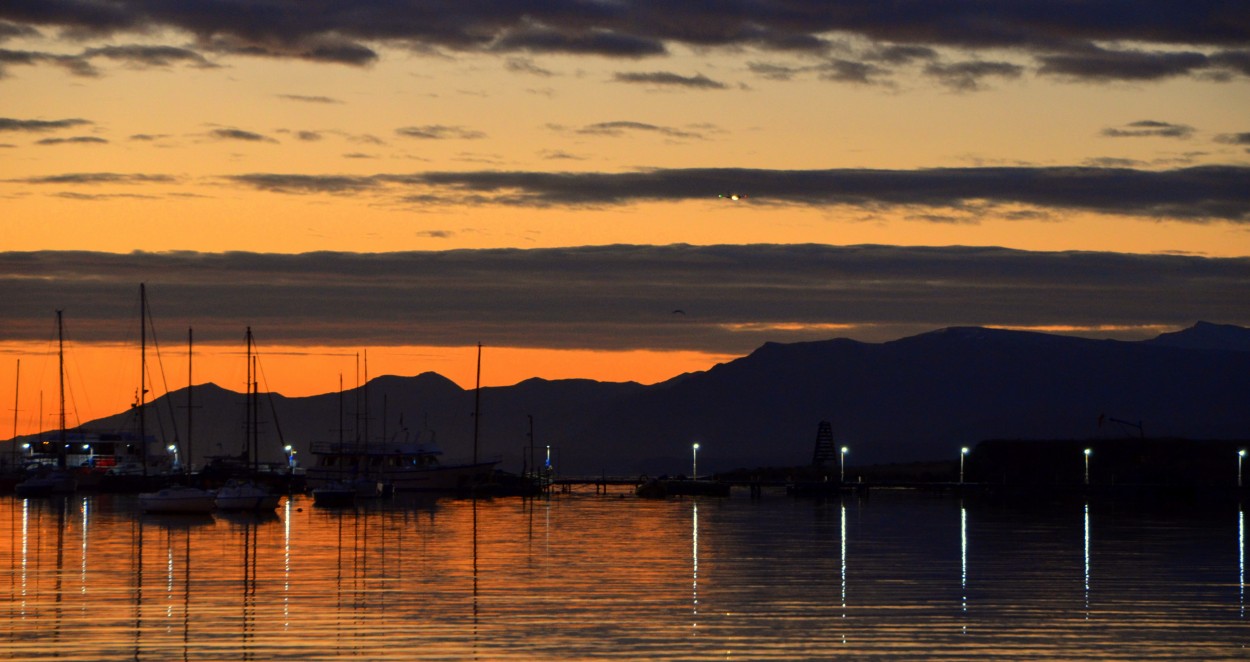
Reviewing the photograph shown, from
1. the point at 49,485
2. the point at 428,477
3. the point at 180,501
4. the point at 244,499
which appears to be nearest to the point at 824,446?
the point at 428,477

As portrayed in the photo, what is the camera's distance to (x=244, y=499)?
9481 centimetres

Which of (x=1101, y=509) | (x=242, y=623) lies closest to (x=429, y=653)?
(x=242, y=623)

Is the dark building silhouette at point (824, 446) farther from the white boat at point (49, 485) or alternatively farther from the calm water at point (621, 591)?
the calm water at point (621, 591)

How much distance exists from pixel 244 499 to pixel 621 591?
55384 millimetres

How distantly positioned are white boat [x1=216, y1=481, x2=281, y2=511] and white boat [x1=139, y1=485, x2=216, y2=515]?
237 centimetres

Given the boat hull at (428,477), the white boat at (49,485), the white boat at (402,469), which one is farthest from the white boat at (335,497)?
the white boat at (49,485)

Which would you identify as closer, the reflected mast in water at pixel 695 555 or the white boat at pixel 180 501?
the reflected mast in water at pixel 695 555

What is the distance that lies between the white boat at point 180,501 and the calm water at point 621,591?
9.11 metres

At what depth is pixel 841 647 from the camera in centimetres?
3331

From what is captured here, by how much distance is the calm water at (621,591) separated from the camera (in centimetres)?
3369

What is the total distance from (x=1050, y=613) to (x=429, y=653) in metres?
15.7

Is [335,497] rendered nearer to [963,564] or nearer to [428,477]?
[428,477]

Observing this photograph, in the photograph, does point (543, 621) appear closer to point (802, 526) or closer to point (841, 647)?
point (841, 647)

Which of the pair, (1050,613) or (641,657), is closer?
(641,657)
